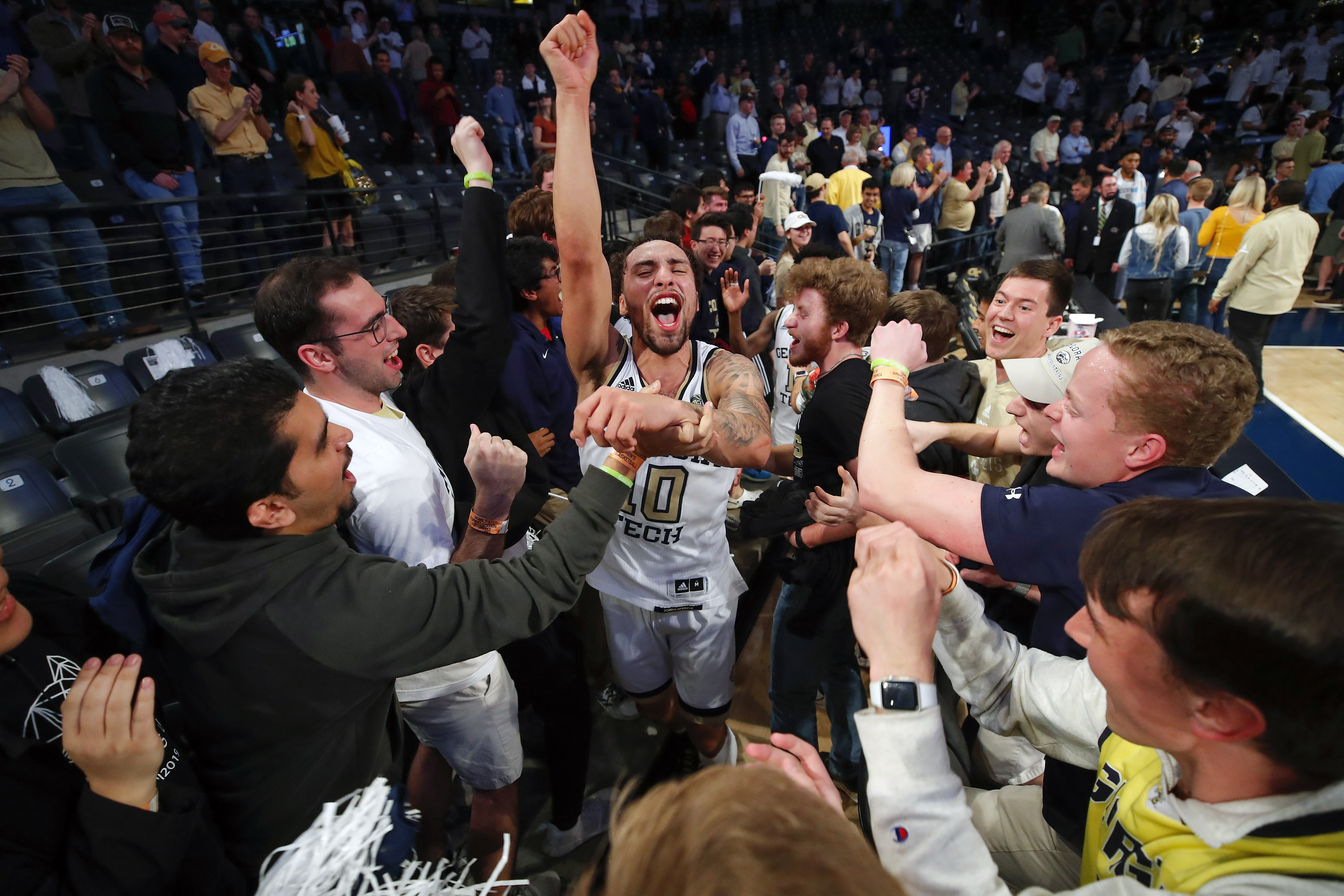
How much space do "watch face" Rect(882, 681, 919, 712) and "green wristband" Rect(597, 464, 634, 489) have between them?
70cm

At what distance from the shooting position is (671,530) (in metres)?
2.34

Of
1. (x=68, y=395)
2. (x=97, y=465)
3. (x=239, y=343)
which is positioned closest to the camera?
(x=97, y=465)

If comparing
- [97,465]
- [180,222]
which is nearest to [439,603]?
[97,465]

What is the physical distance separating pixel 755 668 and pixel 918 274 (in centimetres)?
775

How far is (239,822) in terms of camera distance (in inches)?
53.5

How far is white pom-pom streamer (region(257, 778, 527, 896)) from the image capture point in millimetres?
964

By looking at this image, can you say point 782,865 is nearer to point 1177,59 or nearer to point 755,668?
point 755,668

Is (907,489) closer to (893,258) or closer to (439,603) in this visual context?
(439,603)

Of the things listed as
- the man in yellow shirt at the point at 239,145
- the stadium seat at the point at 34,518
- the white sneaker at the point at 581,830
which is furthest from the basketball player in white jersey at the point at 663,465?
the man in yellow shirt at the point at 239,145

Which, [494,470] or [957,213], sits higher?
[957,213]

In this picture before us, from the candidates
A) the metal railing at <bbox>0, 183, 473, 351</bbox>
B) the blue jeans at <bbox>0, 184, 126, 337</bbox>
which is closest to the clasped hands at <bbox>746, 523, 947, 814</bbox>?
the metal railing at <bbox>0, 183, 473, 351</bbox>

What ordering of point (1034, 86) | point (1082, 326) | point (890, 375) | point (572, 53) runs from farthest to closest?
point (1034, 86) → point (1082, 326) → point (572, 53) → point (890, 375)

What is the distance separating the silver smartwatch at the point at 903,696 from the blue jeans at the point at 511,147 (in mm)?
10229

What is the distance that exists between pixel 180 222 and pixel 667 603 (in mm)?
5492
